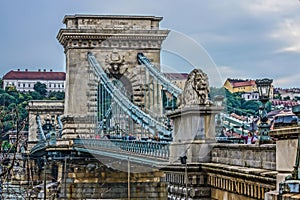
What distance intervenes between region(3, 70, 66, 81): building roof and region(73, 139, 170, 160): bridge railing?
12399 centimetres

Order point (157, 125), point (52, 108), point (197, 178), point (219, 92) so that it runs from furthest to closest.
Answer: point (52, 108) < point (157, 125) < point (219, 92) < point (197, 178)

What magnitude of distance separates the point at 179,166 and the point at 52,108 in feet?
223

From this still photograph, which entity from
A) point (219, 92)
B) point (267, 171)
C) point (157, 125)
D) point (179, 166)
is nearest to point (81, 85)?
point (157, 125)

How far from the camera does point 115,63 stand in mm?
48906

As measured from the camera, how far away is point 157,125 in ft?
114

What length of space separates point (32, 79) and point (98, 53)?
123 m

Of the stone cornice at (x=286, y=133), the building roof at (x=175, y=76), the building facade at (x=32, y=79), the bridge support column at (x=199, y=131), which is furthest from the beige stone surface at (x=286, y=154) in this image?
the building facade at (x=32, y=79)

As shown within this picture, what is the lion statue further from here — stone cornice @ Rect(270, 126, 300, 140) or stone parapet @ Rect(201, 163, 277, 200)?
stone cornice @ Rect(270, 126, 300, 140)

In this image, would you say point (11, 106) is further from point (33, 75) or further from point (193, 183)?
point (33, 75)

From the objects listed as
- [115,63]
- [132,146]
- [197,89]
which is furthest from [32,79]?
[197,89]

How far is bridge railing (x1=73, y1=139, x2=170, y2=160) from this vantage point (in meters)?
24.0

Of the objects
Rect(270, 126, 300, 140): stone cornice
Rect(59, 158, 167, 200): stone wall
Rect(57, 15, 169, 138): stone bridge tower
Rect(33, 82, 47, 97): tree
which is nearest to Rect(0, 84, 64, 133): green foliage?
Rect(33, 82, 47, 97): tree

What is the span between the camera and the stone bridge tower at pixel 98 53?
48.2 meters

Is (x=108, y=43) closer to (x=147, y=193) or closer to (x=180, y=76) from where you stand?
(x=180, y=76)
